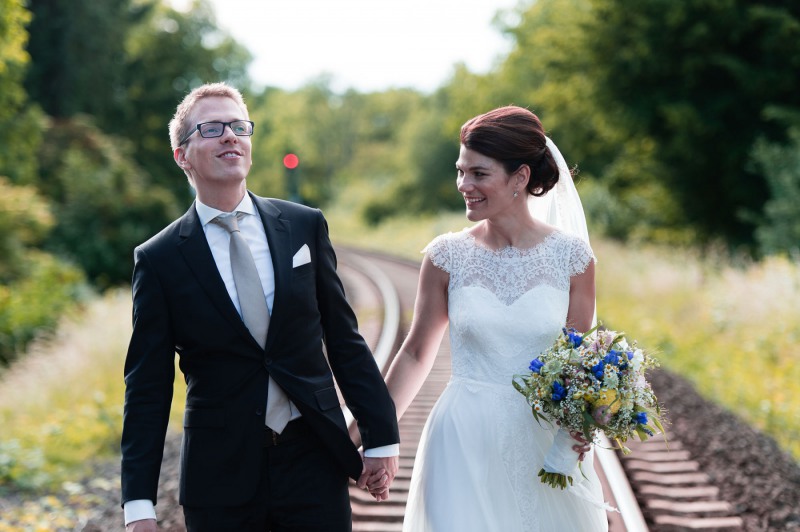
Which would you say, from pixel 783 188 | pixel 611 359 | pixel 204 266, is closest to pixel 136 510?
pixel 204 266

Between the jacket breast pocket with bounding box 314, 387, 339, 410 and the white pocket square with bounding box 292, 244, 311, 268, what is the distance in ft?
1.44

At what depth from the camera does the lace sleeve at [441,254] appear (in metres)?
3.37

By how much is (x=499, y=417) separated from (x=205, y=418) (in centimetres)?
112

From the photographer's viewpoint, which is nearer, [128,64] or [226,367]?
[226,367]

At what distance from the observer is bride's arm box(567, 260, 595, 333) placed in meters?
3.27

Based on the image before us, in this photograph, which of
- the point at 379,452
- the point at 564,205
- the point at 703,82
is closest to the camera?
the point at 379,452

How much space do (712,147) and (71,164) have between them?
55.5ft

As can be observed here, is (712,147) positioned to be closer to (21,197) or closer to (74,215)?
(21,197)

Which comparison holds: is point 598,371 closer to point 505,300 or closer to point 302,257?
point 505,300

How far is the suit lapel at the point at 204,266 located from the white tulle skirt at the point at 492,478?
37.9 inches

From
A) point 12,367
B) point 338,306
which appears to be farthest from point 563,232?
point 12,367

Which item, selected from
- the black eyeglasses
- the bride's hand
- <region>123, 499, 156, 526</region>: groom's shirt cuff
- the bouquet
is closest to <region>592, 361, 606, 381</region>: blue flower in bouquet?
the bouquet

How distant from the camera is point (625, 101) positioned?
59.1ft

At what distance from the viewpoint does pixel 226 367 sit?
109 inches
